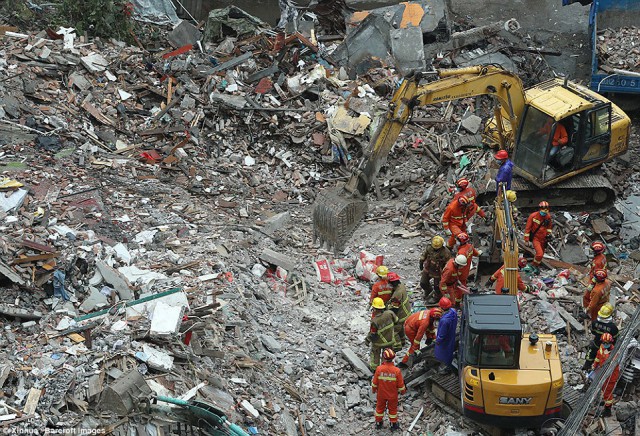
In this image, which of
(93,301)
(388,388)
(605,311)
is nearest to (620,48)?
(605,311)

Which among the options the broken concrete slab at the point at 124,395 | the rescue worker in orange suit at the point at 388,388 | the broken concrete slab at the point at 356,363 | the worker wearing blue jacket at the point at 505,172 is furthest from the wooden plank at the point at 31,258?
the worker wearing blue jacket at the point at 505,172

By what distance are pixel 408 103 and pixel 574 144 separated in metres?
3.18

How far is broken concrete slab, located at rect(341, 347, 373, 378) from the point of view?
37.6 ft

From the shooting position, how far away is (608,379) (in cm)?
994

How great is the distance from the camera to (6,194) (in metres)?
12.8

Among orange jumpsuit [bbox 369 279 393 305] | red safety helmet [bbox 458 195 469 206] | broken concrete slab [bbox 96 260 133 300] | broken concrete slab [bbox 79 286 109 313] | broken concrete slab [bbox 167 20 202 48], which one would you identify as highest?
red safety helmet [bbox 458 195 469 206]

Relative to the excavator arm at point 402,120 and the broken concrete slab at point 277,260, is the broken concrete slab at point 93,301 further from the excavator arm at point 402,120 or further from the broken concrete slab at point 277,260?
the excavator arm at point 402,120

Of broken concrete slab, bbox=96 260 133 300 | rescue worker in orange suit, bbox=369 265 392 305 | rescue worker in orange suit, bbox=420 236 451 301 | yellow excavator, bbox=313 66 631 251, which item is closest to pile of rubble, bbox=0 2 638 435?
broken concrete slab, bbox=96 260 133 300

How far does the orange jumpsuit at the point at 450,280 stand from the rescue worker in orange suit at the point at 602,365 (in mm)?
2223

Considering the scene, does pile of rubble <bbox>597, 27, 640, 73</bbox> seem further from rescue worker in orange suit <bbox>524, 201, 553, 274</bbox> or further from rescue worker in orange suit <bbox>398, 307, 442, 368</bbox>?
rescue worker in orange suit <bbox>398, 307, 442, 368</bbox>

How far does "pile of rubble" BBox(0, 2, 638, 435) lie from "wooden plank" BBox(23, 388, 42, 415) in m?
0.05

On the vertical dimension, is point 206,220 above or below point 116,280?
below

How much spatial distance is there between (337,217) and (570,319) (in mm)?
4116

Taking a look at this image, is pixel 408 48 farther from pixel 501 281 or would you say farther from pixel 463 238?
pixel 501 281
